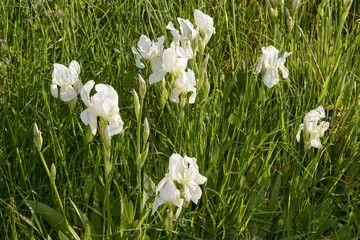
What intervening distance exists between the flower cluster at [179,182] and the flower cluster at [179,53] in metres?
0.29

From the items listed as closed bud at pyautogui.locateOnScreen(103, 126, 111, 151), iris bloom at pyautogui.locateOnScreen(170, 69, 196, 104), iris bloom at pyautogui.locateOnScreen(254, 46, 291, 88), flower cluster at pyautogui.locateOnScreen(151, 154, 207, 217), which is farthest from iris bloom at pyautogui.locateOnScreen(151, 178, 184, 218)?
iris bloom at pyautogui.locateOnScreen(254, 46, 291, 88)

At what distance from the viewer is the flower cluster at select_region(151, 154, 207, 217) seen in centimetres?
120

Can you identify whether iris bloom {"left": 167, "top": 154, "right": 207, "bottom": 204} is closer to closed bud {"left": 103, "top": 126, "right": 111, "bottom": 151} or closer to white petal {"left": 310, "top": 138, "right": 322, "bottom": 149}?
closed bud {"left": 103, "top": 126, "right": 111, "bottom": 151}

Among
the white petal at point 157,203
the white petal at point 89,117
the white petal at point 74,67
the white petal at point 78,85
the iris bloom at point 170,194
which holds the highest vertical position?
the white petal at point 74,67

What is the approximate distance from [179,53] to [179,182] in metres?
0.38

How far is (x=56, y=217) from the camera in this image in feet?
4.96

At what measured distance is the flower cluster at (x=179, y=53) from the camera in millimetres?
1421

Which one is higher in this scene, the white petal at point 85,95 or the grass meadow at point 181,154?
the white petal at point 85,95

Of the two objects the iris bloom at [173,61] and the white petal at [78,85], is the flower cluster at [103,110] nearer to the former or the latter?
the white petal at [78,85]

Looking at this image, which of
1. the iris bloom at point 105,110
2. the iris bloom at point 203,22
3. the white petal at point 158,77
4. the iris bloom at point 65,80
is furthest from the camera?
the iris bloom at point 203,22

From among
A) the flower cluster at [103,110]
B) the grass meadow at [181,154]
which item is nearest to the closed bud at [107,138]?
the flower cluster at [103,110]

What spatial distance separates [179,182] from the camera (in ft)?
4.06

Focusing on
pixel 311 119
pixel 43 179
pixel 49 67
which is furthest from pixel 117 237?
pixel 49 67

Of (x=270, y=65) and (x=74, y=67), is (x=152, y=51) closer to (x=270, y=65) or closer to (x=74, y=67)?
(x=74, y=67)
